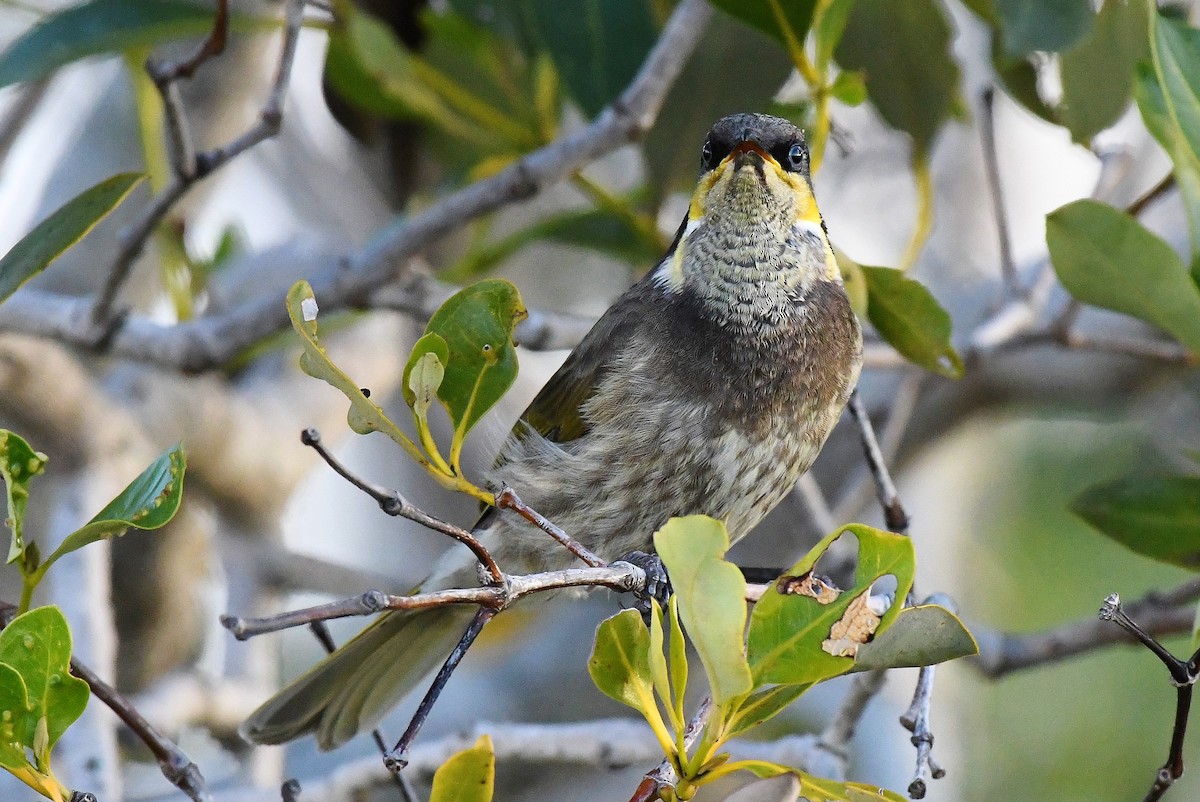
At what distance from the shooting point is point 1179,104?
1.60 m

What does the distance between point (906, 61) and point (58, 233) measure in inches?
62.7

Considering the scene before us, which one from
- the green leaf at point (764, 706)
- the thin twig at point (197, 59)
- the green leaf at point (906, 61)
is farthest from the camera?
the green leaf at point (906, 61)

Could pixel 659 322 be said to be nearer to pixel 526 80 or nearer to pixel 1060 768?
pixel 526 80

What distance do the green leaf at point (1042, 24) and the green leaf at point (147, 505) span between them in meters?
1.38

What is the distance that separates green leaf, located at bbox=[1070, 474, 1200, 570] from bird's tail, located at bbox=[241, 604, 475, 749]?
109 cm

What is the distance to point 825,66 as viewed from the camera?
2062mm

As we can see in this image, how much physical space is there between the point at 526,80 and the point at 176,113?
59.4 inches

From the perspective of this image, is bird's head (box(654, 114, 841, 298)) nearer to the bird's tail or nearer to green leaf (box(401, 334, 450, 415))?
the bird's tail

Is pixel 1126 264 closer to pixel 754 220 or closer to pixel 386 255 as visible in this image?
pixel 754 220

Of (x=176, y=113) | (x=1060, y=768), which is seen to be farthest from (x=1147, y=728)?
(x=176, y=113)

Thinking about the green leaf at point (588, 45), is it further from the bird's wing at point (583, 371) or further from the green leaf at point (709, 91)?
the bird's wing at point (583, 371)

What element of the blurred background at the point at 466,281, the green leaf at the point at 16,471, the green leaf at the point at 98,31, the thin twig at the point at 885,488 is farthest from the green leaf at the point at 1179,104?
the green leaf at the point at 98,31

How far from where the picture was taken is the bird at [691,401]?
80.0 inches

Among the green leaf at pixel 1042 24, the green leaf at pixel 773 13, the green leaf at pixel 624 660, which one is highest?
the green leaf at pixel 1042 24
